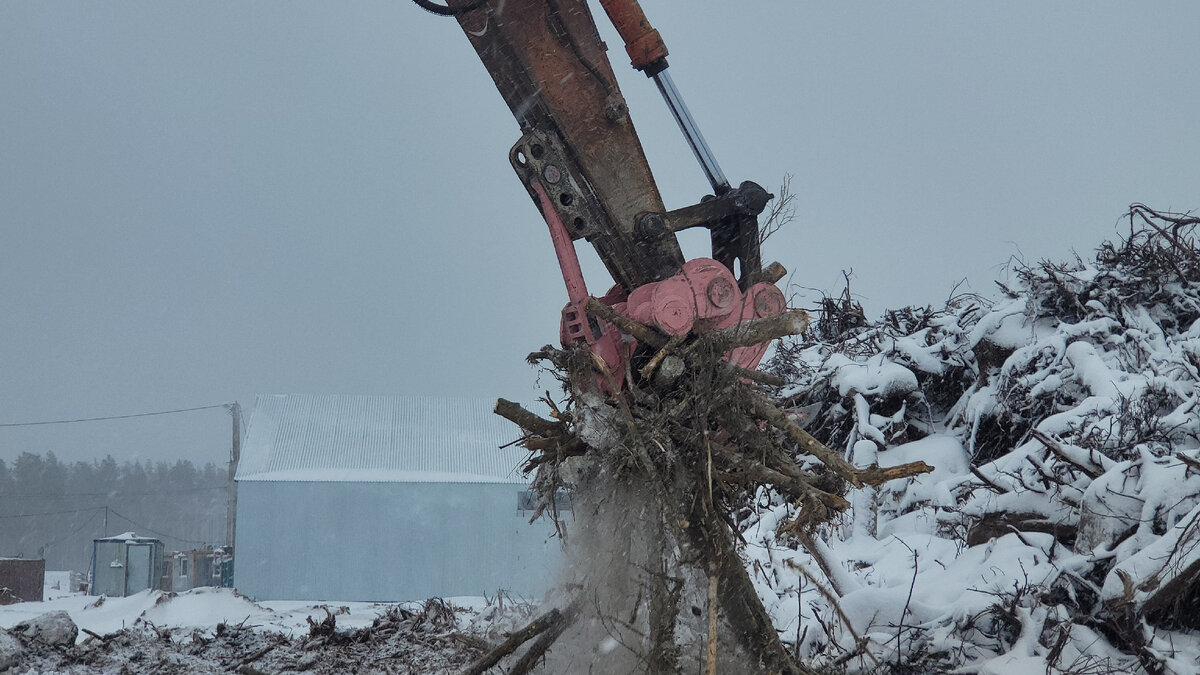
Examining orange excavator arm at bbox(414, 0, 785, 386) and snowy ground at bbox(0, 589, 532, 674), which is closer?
orange excavator arm at bbox(414, 0, 785, 386)

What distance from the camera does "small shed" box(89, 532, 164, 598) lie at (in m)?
20.7

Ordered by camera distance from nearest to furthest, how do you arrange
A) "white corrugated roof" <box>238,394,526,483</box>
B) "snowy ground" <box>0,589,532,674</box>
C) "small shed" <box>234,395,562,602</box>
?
"snowy ground" <box>0,589,532,674</box> < "small shed" <box>234,395,562,602</box> < "white corrugated roof" <box>238,394,526,483</box>

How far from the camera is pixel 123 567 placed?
20.7 m

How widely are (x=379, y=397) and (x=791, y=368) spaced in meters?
16.0

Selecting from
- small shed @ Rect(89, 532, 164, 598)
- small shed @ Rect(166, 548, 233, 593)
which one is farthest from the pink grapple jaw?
small shed @ Rect(89, 532, 164, 598)

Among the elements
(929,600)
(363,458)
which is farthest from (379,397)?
(929,600)

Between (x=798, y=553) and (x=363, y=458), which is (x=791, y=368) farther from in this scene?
(x=363, y=458)

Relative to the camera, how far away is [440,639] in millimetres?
6969

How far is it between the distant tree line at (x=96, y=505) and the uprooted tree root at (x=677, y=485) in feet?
161

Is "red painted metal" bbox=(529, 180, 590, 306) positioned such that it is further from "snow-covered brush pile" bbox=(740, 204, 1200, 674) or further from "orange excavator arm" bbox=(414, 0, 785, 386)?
"snow-covered brush pile" bbox=(740, 204, 1200, 674)

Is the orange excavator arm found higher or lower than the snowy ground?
higher

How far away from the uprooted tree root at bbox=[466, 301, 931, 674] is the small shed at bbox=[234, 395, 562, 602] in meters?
13.4

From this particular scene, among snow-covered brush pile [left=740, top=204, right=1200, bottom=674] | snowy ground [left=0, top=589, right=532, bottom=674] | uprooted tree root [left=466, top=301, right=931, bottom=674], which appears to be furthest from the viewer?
snowy ground [left=0, top=589, right=532, bottom=674]

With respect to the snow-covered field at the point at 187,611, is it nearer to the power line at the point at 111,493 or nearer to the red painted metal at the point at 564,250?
the red painted metal at the point at 564,250
